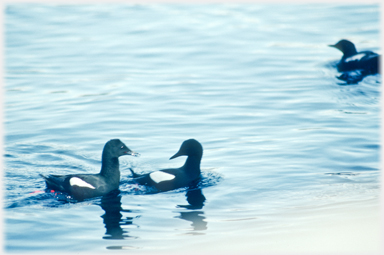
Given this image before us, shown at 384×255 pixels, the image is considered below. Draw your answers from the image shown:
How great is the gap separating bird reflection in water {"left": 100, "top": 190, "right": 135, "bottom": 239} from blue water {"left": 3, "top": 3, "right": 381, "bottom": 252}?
29 mm

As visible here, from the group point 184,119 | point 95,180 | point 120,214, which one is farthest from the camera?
point 184,119

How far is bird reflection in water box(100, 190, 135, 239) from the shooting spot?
713 centimetres

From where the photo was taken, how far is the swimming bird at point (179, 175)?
8617mm

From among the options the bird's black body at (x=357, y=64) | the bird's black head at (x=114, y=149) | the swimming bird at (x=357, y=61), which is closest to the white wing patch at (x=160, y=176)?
the bird's black head at (x=114, y=149)

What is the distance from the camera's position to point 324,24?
21.7m

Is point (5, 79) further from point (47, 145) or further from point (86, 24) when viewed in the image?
point (86, 24)

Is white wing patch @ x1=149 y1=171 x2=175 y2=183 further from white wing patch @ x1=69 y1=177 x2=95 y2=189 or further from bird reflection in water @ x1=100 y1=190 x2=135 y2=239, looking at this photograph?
white wing patch @ x1=69 y1=177 x2=95 y2=189

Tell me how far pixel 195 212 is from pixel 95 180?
5.68 feet

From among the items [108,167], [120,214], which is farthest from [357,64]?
[120,214]

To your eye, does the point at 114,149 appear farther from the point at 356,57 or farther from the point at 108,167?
the point at 356,57

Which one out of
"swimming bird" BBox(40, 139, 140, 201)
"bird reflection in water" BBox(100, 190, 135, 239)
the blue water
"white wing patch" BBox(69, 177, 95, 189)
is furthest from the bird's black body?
"white wing patch" BBox(69, 177, 95, 189)

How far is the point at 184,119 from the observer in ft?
40.6

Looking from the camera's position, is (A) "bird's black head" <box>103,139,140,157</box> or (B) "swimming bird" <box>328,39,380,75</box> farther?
(B) "swimming bird" <box>328,39,380,75</box>

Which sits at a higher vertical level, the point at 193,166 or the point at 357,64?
the point at 357,64
